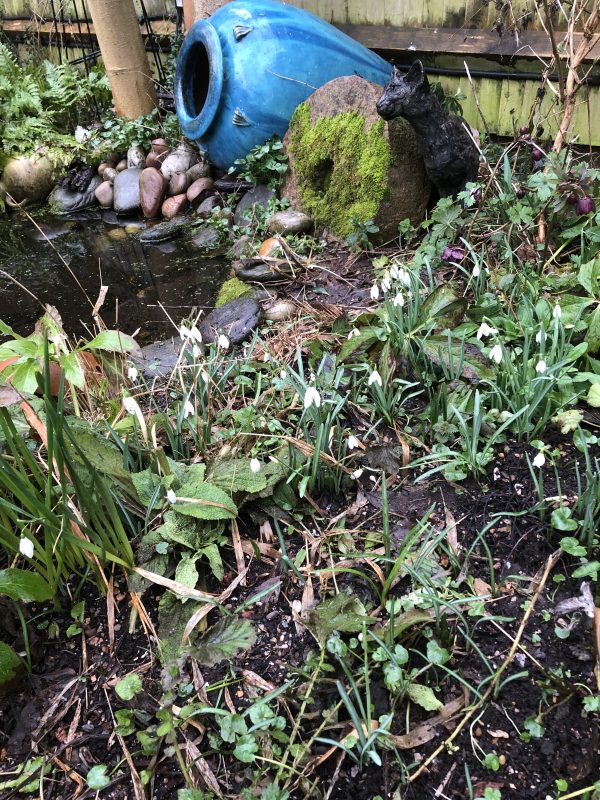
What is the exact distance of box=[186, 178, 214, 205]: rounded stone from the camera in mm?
4957

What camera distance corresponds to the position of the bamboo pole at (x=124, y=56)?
17.2 ft

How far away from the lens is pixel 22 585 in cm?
156

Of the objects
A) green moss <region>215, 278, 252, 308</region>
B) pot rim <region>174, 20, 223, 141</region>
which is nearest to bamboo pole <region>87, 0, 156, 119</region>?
pot rim <region>174, 20, 223, 141</region>

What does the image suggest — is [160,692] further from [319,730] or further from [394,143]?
[394,143]

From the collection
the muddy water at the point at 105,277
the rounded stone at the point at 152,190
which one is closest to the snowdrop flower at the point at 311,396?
the muddy water at the point at 105,277

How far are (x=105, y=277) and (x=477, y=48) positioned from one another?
122 inches

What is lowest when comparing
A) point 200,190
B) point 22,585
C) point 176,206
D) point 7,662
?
point 7,662

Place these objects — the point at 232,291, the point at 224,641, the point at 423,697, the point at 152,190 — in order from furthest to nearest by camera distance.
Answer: the point at 152,190 → the point at 232,291 → the point at 224,641 → the point at 423,697

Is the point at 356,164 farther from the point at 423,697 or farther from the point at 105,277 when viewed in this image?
the point at 423,697

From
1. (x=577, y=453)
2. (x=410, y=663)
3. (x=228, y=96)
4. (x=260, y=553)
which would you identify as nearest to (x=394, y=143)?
(x=228, y=96)

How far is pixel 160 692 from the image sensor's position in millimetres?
1558

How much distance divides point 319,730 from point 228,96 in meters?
4.24

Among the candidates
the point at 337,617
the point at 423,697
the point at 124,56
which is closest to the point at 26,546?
the point at 337,617

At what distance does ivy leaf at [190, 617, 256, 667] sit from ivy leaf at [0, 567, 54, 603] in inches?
17.3
